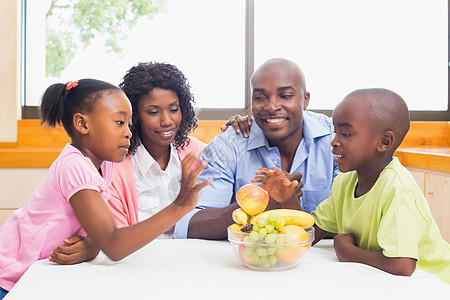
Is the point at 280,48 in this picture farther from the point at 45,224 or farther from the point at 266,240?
the point at 266,240

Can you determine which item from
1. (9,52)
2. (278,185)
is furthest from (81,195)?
(9,52)

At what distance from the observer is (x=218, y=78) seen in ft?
11.0

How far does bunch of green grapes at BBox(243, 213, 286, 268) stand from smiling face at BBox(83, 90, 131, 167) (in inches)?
20.7

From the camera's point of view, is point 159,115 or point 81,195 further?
point 159,115

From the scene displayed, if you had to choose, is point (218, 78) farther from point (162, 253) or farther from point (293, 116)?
point (162, 253)

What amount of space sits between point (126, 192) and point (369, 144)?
948 millimetres

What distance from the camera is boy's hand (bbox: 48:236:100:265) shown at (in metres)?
1.07

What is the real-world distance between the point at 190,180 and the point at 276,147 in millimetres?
769

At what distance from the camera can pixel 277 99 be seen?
1706mm

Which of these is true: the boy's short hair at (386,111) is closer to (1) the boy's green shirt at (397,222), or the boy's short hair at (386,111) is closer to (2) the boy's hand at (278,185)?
(1) the boy's green shirt at (397,222)

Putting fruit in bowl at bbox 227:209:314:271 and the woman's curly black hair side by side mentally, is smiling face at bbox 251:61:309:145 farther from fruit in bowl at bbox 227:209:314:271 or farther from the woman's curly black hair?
fruit in bowl at bbox 227:209:314:271

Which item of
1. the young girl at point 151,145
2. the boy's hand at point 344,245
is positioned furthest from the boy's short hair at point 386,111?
the young girl at point 151,145

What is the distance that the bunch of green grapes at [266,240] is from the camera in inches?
37.6

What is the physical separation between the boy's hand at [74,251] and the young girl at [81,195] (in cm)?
2
